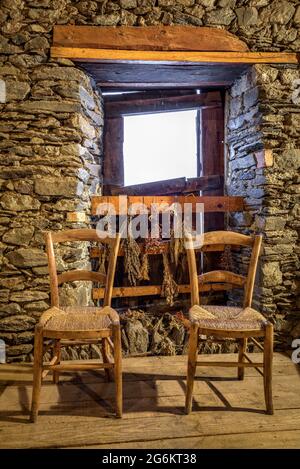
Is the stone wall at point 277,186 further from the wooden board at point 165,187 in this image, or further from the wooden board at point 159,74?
the wooden board at point 165,187

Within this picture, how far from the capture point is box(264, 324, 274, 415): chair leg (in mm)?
1916

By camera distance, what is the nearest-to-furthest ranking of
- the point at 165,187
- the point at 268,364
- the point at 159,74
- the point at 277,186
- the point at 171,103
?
the point at 268,364 → the point at 277,186 → the point at 159,74 → the point at 165,187 → the point at 171,103

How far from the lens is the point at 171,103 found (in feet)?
12.2

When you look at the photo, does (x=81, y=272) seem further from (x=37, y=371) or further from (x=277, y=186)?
(x=277, y=186)

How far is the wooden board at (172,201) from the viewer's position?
310 centimetres

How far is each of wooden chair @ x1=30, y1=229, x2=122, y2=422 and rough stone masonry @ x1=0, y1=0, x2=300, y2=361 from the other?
528 mm

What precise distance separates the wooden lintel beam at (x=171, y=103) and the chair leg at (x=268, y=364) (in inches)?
105

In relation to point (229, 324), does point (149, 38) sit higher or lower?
higher

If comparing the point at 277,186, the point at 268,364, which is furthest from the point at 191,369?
the point at 277,186

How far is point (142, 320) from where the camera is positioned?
129 inches

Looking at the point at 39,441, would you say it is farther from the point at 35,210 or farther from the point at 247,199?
the point at 247,199

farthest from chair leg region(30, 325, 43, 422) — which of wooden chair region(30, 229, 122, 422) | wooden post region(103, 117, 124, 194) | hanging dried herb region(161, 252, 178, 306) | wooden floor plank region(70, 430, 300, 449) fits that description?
wooden post region(103, 117, 124, 194)

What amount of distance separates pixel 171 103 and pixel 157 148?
0.51 meters

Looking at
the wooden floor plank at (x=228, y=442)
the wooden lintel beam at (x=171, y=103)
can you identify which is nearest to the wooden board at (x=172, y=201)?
the wooden lintel beam at (x=171, y=103)
